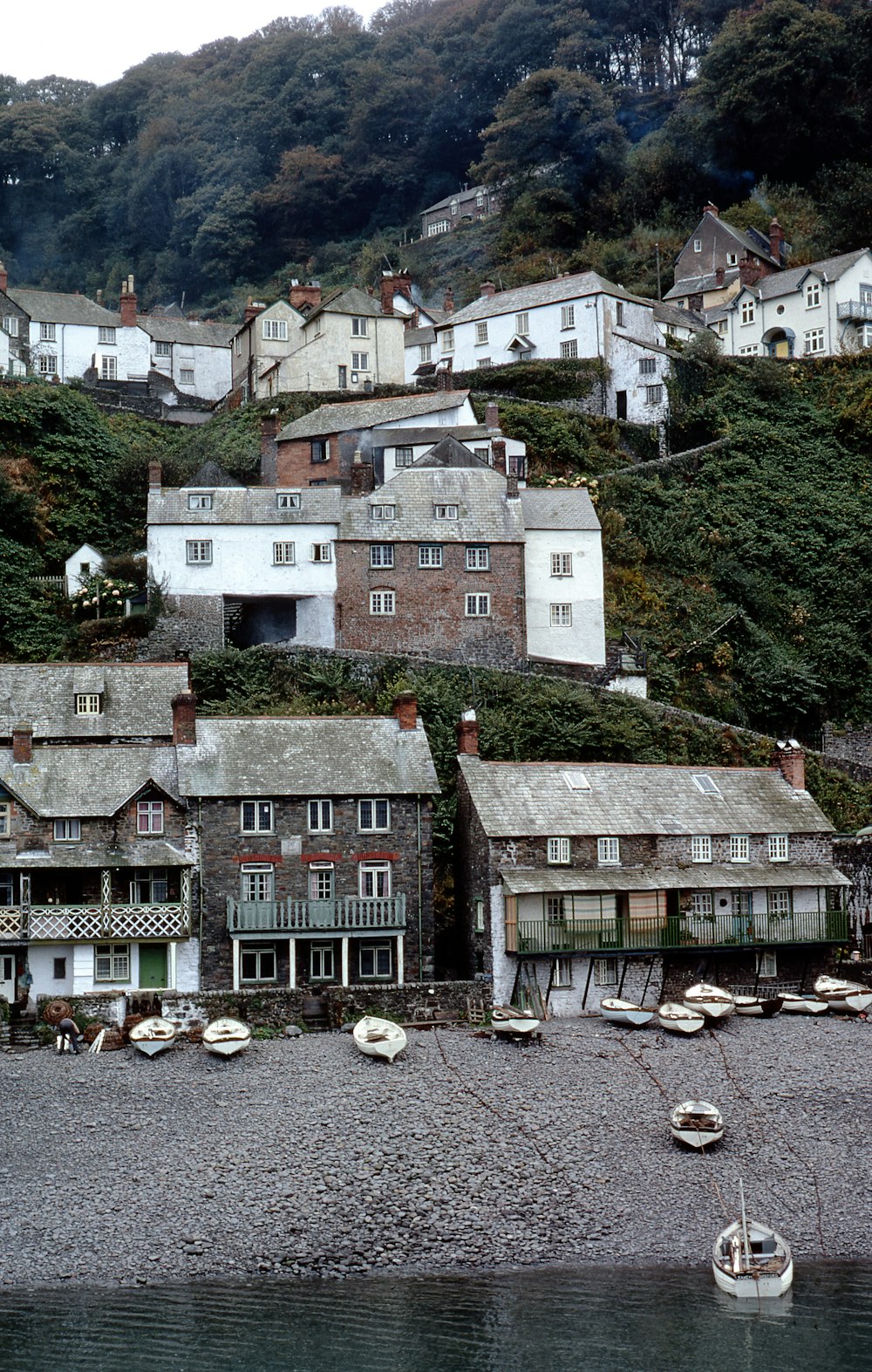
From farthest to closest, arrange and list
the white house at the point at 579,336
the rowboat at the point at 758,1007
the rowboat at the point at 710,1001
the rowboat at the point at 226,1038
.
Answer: the white house at the point at 579,336, the rowboat at the point at 758,1007, the rowboat at the point at 710,1001, the rowboat at the point at 226,1038

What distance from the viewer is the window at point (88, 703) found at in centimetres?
4719

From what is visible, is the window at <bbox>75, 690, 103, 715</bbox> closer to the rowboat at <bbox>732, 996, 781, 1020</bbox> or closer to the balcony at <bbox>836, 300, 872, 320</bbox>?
the rowboat at <bbox>732, 996, 781, 1020</bbox>

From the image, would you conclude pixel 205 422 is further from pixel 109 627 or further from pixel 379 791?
pixel 379 791

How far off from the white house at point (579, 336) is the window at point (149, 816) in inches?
1443

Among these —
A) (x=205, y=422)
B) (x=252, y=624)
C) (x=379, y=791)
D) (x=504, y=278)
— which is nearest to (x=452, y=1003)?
(x=379, y=791)

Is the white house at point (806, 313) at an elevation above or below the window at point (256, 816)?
above

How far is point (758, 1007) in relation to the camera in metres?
42.5

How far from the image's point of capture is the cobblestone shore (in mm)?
30297

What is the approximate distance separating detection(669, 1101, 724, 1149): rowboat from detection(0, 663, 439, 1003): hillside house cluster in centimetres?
1056

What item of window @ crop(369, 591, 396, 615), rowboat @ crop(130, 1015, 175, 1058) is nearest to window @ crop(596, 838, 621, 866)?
rowboat @ crop(130, 1015, 175, 1058)

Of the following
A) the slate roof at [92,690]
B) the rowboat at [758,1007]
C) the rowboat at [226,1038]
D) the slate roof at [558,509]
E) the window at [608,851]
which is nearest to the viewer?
the rowboat at [226,1038]

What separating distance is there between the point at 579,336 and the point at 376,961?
132ft

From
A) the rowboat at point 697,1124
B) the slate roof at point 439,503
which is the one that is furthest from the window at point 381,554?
the rowboat at point 697,1124

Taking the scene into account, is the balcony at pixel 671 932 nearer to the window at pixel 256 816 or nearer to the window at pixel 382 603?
the window at pixel 256 816
